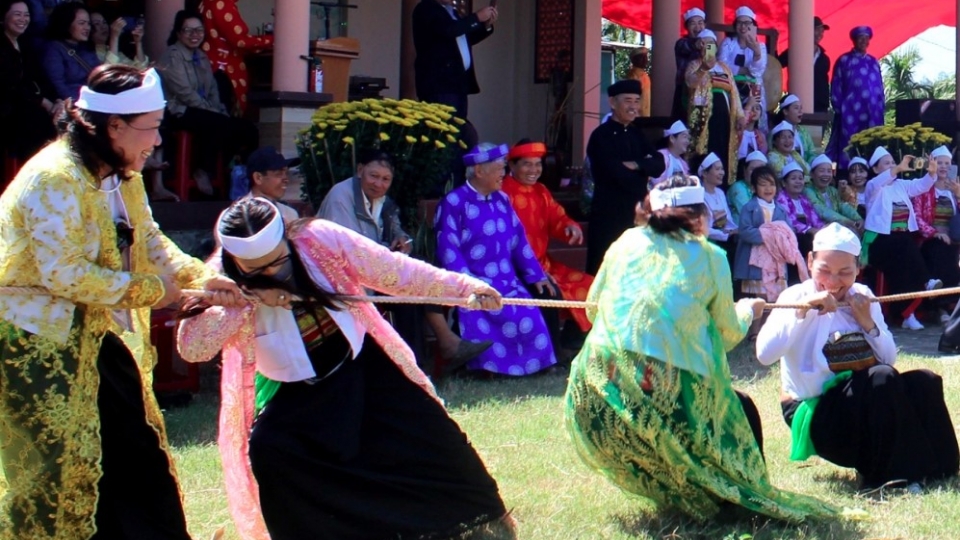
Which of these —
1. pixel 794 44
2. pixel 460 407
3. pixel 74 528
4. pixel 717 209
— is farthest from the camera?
pixel 794 44

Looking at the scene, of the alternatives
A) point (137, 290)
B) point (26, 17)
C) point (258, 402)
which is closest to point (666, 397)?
point (258, 402)

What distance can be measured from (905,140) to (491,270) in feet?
17.4

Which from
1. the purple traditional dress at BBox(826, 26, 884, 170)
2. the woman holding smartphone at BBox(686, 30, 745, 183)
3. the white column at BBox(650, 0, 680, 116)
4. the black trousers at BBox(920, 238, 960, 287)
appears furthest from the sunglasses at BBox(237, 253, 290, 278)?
the purple traditional dress at BBox(826, 26, 884, 170)

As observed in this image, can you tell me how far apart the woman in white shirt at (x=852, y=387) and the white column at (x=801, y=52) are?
25.0 feet

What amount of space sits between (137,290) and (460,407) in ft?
11.7

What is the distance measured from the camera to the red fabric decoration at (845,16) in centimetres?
1723

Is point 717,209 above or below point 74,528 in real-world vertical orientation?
above

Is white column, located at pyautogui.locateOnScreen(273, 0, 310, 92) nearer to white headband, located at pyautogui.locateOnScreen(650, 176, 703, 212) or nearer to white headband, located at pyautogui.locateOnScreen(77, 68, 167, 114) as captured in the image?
white headband, located at pyautogui.locateOnScreen(650, 176, 703, 212)

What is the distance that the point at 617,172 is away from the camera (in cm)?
925

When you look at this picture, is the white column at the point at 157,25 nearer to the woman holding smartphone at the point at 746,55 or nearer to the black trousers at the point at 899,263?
the woman holding smartphone at the point at 746,55

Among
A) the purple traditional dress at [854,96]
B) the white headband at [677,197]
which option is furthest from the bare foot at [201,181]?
the purple traditional dress at [854,96]

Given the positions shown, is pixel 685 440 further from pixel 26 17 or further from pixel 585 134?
pixel 585 134

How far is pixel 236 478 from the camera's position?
447 cm

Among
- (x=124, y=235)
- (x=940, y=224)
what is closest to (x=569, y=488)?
(x=124, y=235)
